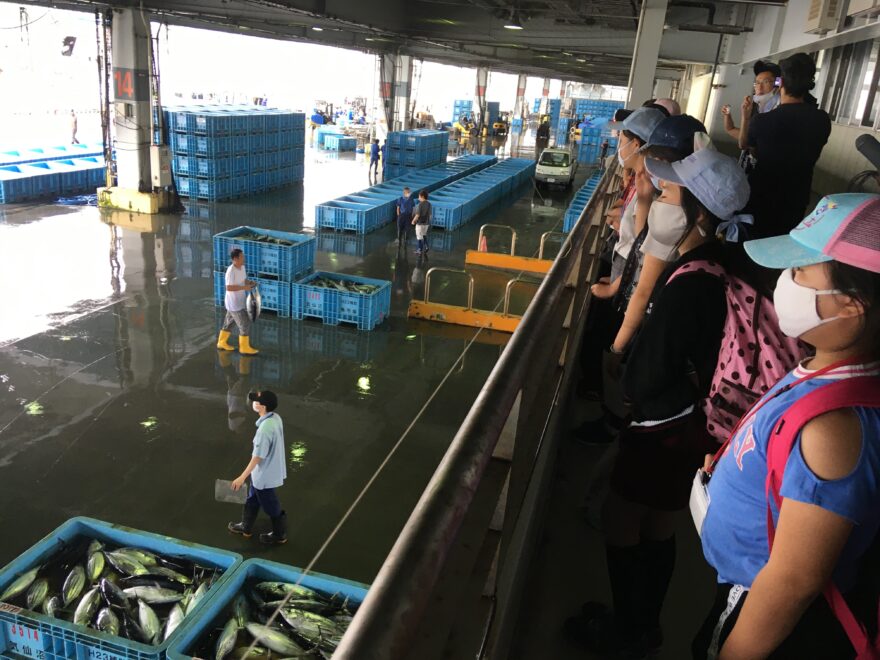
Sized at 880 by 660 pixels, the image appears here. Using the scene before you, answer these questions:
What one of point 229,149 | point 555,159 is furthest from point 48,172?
point 555,159

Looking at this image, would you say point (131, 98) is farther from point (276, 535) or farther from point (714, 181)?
point (714, 181)

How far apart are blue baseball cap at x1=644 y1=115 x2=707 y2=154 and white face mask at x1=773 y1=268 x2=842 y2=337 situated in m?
2.05

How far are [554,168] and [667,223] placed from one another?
24680 millimetres

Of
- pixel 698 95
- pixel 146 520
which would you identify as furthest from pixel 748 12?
pixel 146 520

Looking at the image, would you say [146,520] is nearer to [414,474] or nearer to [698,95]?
[414,474]

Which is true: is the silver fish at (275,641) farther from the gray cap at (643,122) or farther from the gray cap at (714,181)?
the gray cap at (643,122)

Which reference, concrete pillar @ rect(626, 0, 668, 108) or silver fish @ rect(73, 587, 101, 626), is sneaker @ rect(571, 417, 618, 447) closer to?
silver fish @ rect(73, 587, 101, 626)

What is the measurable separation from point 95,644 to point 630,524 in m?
3.45

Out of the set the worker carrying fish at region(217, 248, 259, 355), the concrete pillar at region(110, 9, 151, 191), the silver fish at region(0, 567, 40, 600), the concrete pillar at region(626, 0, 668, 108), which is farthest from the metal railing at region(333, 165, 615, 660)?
the concrete pillar at region(110, 9, 151, 191)

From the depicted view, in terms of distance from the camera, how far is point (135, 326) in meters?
10.9

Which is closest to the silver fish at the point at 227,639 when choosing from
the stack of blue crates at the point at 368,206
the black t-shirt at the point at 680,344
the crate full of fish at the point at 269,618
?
the crate full of fish at the point at 269,618

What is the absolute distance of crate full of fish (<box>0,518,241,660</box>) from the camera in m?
4.08

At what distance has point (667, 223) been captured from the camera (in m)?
2.46

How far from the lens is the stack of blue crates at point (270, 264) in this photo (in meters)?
11.7
